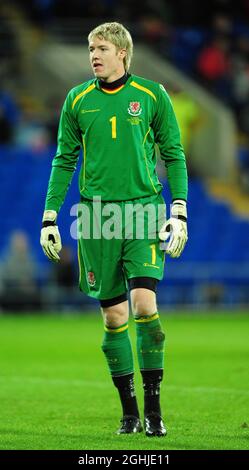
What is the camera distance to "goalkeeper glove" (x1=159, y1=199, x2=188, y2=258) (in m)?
6.97

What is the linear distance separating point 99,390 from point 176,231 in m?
2.83

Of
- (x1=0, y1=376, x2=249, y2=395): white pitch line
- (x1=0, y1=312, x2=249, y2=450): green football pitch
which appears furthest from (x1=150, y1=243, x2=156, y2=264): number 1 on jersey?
(x1=0, y1=376, x2=249, y2=395): white pitch line

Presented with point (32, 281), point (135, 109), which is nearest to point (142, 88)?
point (135, 109)

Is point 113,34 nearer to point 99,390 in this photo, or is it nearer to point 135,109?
point 135,109

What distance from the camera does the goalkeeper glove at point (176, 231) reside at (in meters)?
6.97

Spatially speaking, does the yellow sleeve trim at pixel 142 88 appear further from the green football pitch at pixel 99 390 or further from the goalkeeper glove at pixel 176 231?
the green football pitch at pixel 99 390

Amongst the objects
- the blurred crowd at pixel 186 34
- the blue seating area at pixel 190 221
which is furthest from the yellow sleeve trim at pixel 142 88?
the blurred crowd at pixel 186 34

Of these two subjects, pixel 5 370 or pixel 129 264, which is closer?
pixel 129 264

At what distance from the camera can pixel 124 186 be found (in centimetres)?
707

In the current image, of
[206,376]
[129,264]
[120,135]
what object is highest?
[120,135]

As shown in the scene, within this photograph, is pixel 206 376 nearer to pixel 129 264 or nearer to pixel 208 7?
pixel 129 264

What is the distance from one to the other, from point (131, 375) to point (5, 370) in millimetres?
3947
